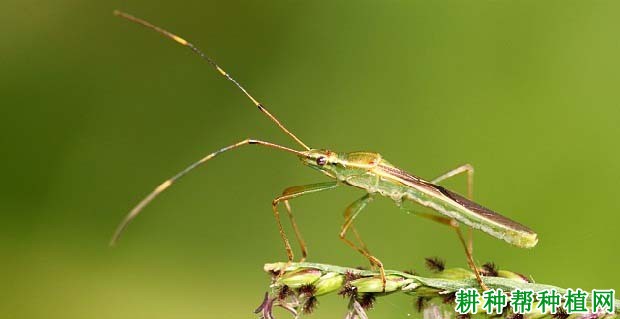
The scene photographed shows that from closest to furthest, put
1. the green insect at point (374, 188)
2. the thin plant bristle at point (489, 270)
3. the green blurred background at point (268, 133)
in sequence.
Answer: the thin plant bristle at point (489, 270) → the green insect at point (374, 188) → the green blurred background at point (268, 133)

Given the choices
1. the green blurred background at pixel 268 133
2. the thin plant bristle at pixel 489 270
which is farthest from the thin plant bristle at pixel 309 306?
the green blurred background at pixel 268 133

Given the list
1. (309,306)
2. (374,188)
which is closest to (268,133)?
(374,188)

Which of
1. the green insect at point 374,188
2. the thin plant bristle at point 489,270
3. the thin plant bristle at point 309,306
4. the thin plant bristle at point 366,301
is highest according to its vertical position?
the green insect at point 374,188

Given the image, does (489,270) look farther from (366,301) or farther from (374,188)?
(374,188)

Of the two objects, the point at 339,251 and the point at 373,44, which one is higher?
the point at 373,44

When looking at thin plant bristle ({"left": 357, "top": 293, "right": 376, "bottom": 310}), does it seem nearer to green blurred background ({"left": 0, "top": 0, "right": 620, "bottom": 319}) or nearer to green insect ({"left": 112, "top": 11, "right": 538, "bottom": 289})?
green insect ({"left": 112, "top": 11, "right": 538, "bottom": 289})

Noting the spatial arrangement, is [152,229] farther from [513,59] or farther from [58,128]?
[513,59]

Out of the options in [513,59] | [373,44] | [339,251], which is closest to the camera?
[339,251]

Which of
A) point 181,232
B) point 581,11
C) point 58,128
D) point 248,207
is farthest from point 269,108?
point 581,11

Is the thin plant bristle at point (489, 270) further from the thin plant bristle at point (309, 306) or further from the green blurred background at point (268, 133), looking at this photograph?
the green blurred background at point (268, 133)
